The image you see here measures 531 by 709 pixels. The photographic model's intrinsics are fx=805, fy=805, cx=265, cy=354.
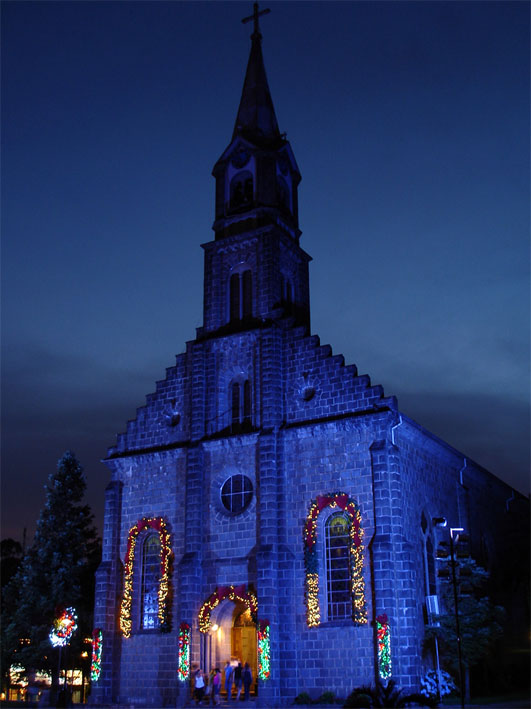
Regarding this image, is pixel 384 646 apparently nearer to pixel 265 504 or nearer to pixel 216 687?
pixel 216 687

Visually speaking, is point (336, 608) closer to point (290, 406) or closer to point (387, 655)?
point (387, 655)

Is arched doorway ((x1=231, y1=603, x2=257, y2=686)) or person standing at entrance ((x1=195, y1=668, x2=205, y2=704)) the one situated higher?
arched doorway ((x1=231, y1=603, x2=257, y2=686))

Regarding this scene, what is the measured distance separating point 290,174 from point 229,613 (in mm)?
23938

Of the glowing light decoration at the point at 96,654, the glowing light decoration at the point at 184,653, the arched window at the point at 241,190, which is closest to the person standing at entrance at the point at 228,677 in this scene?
the glowing light decoration at the point at 184,653

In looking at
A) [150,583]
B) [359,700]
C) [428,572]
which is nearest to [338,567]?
[428,572]

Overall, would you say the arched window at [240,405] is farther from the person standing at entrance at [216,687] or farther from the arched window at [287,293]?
the person standing at entrance at [216,687]

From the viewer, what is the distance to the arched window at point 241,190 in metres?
43.8

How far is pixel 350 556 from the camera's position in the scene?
3384cm

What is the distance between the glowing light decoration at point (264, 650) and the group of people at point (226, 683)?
2.10 feet

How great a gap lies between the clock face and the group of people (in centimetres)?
2569

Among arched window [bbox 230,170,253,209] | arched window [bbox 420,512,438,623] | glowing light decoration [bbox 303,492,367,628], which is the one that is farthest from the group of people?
arched window [bbox 230,170,253,209]

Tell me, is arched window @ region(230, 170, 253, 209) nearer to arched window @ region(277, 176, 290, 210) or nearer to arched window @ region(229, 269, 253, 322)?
arched window @ region(277, 176, 290, 210)

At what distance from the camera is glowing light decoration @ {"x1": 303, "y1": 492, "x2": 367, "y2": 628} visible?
32.9m

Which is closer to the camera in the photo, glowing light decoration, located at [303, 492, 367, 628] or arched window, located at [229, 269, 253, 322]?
glowing light decoration, located at [303, 492, 367, 628]
